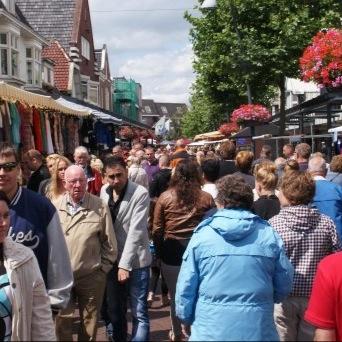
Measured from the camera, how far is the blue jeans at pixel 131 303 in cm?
568

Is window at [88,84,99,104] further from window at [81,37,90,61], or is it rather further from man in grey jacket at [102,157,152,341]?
man in grey jacket at [102,157,152,341]

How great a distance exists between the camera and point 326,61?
1204cm

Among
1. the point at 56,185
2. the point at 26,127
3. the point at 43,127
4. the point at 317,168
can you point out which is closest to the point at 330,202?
the point at 317,168

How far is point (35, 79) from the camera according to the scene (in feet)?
87.8

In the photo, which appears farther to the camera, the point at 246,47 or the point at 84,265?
the point at 246,47

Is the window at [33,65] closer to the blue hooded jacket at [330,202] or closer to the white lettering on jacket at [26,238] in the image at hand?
the blue hooded jacket at [330,202]

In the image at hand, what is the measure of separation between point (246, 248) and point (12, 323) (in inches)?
54.7

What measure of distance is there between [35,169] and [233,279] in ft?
14.6

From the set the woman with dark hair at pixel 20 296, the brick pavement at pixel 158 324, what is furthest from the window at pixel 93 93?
the woman with dark hair at pixel 20 296

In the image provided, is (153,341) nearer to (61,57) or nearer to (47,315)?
(47,315)

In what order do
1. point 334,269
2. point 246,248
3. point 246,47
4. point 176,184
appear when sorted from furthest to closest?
point 246,47, point 176,184, point 246,248, point 334,269

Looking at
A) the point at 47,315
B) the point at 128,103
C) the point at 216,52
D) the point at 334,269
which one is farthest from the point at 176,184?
A: the point at 128,103

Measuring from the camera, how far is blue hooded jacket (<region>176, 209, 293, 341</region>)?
3.59m

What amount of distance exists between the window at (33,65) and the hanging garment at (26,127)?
55.4 ft
